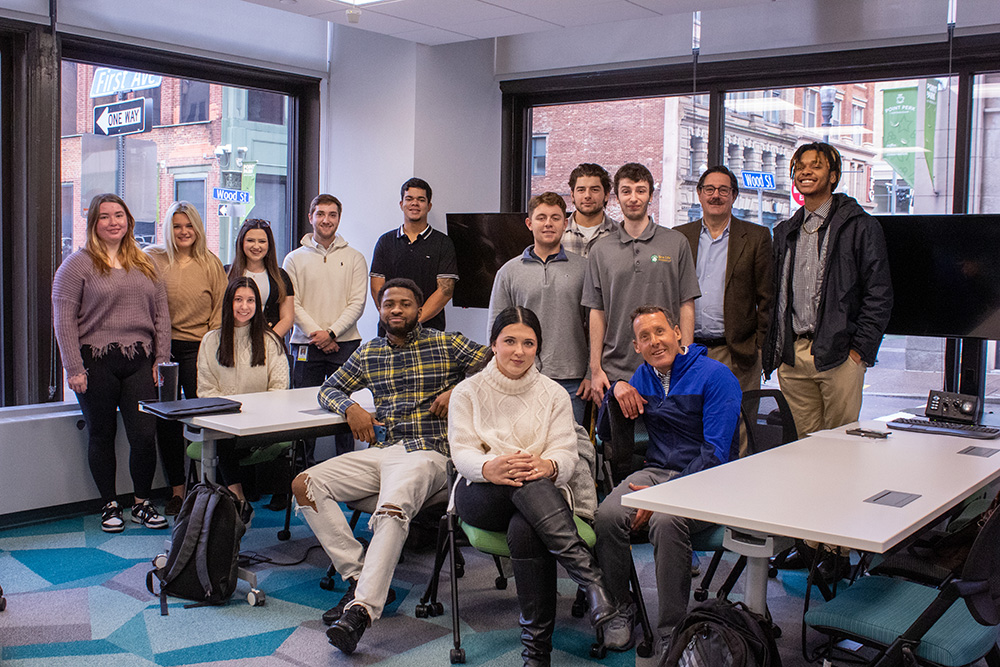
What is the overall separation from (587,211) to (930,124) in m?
2.08

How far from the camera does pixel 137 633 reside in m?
3.40

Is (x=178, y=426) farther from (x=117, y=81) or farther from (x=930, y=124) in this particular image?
(x=930, y=124)

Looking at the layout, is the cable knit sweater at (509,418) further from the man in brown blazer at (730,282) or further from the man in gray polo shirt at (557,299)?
the man in brown blazer at (730,282)

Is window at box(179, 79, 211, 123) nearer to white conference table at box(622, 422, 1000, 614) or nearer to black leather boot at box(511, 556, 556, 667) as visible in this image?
black leather boot at box(511, 556, 556, 667)

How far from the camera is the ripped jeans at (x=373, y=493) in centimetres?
338

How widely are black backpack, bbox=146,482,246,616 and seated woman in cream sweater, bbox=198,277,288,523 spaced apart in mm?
776

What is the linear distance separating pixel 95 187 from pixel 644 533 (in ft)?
13.0

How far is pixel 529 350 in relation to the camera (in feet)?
11.2

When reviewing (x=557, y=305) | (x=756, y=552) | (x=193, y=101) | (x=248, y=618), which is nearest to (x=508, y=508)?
(x=756, y=552)

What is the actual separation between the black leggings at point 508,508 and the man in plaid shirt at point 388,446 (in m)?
0.31

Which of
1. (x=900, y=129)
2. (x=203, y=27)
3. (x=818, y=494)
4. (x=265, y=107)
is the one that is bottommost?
(x=818, y=494)

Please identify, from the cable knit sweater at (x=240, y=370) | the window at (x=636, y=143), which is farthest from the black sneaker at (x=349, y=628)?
the window at (x=636, y=143)

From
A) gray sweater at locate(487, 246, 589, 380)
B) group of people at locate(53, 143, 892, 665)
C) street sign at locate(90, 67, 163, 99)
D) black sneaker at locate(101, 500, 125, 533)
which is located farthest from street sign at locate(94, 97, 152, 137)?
gray sweater at locate(487, 246, 589, 380)

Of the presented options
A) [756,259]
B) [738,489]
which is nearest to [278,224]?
[756,259]
